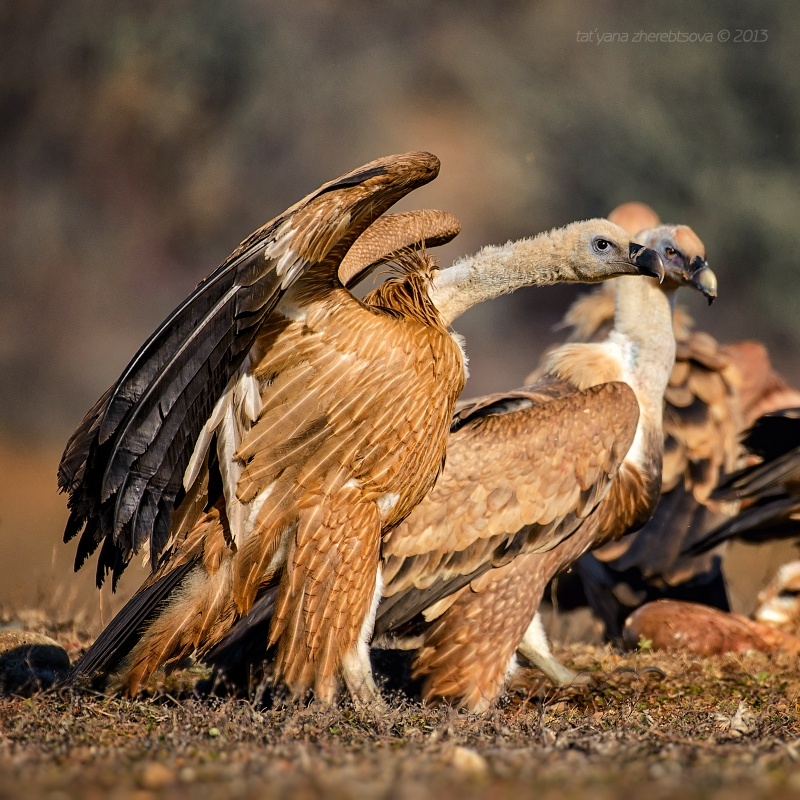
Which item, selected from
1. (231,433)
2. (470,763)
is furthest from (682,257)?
(470,763)

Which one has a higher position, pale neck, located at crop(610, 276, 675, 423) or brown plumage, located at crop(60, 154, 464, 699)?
pale neck, located at crop(610, 276, 675, 423)

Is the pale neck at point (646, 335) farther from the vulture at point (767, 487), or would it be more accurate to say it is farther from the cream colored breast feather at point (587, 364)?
the vulture at point (767, 487)

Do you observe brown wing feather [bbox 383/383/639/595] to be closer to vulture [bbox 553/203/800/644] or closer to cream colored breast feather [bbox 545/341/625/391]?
cream colored breast feather [bbox 545/341/625/391]

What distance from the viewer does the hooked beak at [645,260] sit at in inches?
181

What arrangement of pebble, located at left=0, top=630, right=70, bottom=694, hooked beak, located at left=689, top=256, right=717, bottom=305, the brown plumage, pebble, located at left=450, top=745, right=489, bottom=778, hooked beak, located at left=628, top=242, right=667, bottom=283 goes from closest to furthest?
pebble, located at left=450, top=745, right=489, bottom=778, the brown plumage, pebble, located at left=0, top=630, right=70, bottom=694, hooked beak, located at left=628, top=242, right=667, bottom=283, hooked beak, located at left=689, top=256, right=717, bottom=305

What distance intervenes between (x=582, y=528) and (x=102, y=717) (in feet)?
7.19

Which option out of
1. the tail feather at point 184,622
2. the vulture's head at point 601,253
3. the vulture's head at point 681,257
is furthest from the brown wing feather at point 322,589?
the vulture's head at point 681,257

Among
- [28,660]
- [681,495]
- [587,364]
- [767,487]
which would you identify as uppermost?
[587,364]

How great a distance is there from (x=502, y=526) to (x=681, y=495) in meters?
2.41

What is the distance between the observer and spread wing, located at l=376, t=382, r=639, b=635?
4.51 metres

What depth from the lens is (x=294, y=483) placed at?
12.8 ft

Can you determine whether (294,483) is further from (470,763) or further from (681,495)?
(681,495)

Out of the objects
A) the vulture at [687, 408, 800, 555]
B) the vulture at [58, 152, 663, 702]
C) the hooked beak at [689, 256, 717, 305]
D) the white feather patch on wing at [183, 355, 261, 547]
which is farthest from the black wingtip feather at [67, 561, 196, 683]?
the vulture at [687, 408, 800, 555]

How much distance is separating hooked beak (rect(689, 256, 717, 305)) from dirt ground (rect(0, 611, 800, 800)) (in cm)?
184
